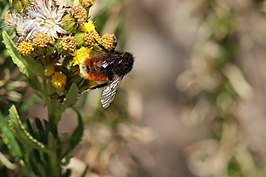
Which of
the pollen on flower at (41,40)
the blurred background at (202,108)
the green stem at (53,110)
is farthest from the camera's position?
the blurred background at (202,108)

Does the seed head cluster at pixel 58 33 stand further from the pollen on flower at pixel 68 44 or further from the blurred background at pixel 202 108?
the blurred background at pixel 202 108

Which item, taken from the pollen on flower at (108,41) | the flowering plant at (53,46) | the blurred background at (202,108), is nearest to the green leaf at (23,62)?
the flowering plant at (53,46)

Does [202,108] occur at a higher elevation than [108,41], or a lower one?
lower

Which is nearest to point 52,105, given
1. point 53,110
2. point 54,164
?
point 53,110

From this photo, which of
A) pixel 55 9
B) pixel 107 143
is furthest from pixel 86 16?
pixel 107 143

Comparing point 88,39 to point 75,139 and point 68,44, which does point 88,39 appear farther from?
point 75,139

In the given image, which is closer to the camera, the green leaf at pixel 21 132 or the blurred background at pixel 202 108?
the green leaf at pixel 21 132
